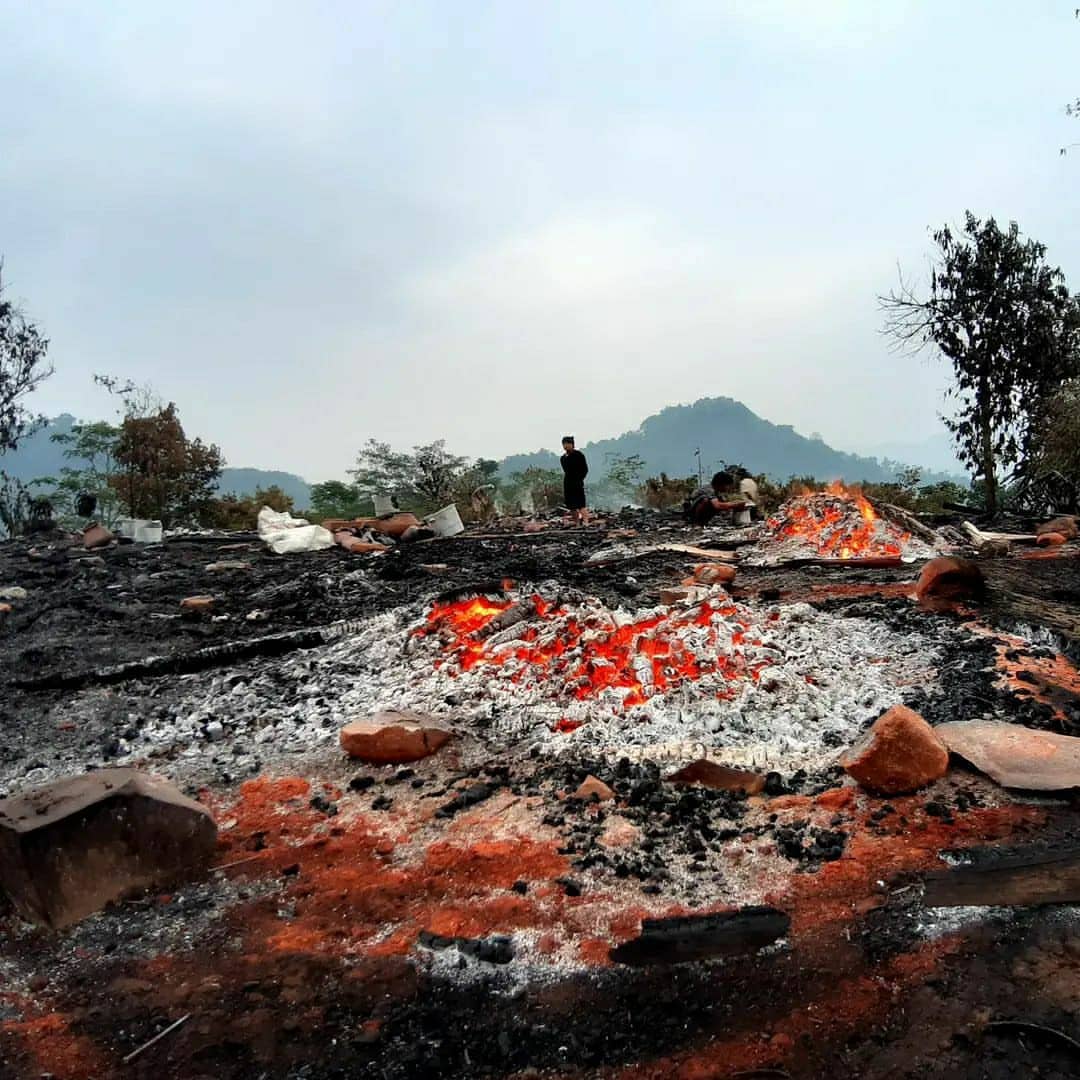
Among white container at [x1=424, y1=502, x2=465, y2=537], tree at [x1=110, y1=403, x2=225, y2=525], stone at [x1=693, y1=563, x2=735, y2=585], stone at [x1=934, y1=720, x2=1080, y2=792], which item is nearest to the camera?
stone at [x1=934, y1=720, x2=1080, y2=792]

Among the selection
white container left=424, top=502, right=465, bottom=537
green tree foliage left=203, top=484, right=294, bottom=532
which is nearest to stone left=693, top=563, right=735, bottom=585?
white container left=424, top=502, right=465, bottom=537

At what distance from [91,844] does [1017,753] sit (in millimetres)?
3772

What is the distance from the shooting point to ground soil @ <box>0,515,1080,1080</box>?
1904 millimetres

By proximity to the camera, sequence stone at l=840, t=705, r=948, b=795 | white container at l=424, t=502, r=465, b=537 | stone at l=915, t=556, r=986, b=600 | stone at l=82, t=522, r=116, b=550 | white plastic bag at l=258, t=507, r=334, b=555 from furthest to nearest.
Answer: white container at l=424, t=502, r=465, b=537 → stone at l=82, t=522, r=116, b=550 → white plastic bag at l=258, t=507, r=334, b=555 → stone at l=915, t=556, r=986, b=600 → stone at l=840, t=705, r=948, b=795

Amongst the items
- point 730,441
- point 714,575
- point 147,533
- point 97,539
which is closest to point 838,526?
point 714,575

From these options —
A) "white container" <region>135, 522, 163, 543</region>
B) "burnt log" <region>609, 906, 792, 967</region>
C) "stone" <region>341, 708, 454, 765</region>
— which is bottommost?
"burnt log" <region>609, 906, 792, 967</region>

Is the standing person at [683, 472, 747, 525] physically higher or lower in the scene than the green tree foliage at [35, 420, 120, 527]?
lower

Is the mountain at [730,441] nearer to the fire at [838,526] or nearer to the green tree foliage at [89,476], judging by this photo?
the green tree foliage at [89,476]

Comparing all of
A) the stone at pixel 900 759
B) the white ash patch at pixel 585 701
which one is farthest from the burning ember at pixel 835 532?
the stone at pixel 900 759

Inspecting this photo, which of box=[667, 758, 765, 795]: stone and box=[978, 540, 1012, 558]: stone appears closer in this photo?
box=[667, 758, 765, 795]: stone

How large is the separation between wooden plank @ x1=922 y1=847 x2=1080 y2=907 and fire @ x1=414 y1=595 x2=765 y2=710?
1776 millimetres

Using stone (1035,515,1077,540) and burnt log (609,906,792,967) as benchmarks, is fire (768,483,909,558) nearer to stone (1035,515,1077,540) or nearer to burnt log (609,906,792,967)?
stone (1035,515,1077,540)

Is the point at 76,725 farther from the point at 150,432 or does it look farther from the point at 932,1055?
the point at 150,432

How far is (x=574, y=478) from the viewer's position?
37.5 ft
